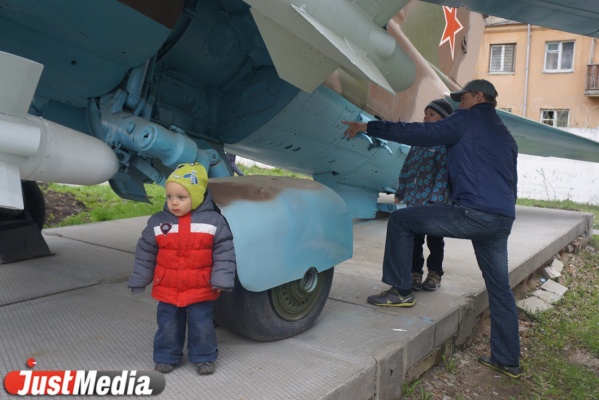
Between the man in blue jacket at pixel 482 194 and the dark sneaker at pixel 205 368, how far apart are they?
1556 millimetres

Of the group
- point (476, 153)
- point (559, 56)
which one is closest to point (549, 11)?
point (476, 153)

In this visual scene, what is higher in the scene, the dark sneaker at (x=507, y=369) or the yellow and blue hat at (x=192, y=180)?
the yellow and blue hat at (x=192, y=180)

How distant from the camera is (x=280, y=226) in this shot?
2.68 meters

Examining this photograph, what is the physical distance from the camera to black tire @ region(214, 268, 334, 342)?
2.69m

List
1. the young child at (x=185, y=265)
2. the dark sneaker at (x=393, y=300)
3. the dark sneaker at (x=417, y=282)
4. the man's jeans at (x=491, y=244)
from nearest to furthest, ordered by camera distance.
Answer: the young child at (x=185, y=265)
the man's jeans at (x=491, y=244)
the dark sneaker at (x=393, y=300)
the dark sneaker at (x=417, y=282)

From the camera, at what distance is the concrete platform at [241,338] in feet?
7.85

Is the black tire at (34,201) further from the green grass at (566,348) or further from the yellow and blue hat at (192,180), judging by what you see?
the green grass at (566,348)

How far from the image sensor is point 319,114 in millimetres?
4348

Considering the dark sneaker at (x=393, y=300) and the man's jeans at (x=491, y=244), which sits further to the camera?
the dark sneaker at (x=393, y=300)

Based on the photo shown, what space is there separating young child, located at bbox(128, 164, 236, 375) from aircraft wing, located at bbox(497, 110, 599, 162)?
5.51 meters

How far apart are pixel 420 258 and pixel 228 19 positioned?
2.22 m

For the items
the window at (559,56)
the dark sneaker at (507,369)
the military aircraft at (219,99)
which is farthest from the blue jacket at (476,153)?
the window at (559,56)

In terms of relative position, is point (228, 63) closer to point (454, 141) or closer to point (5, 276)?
point (454, 141)

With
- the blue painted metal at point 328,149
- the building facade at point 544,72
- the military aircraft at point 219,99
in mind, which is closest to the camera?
the military aircraft at point 219,99
